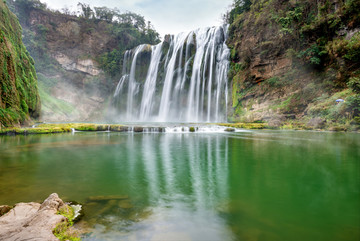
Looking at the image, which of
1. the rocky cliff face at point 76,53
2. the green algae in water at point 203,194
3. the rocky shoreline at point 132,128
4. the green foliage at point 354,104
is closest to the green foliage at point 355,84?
the green foliage at point 354,104

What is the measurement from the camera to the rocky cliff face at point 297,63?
576 inches

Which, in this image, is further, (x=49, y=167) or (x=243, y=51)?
(x=243, y=51)

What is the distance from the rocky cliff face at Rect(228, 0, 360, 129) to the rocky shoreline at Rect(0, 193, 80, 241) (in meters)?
14.8

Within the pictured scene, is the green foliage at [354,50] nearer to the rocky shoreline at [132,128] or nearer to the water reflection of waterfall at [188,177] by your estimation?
the rocky shoreline at [132,128]

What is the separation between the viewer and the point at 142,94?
36500 mm

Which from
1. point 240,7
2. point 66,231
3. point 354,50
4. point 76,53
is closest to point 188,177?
point 66,231

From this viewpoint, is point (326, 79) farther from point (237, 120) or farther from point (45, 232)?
point (45, 232)

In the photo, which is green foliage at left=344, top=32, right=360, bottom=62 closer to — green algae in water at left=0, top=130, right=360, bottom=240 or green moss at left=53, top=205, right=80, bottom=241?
green algae in water at left=0, top=130, right=360, bottom=240

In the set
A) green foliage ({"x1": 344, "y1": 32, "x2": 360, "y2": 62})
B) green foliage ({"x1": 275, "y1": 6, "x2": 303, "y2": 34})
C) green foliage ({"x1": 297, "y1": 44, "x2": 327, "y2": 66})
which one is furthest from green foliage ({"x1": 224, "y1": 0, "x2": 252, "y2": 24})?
green foliage ({"x1": 344, "y1": 32, "x2": 360, "y2": 62})

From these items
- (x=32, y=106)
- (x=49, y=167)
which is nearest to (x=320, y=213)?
(x=49, y=167)

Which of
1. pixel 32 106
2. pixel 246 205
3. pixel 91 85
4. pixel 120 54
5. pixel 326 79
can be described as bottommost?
A: pixel 246 205

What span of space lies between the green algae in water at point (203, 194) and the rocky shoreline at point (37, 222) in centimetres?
23

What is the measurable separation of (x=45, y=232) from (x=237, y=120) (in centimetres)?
2261

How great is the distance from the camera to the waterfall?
27.0 meters
